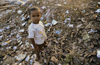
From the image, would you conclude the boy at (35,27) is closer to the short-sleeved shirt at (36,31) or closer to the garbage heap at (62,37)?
the short-sleeved shirt at (36,31)

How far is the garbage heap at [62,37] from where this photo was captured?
157cm

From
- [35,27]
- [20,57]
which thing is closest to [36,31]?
[35,27]

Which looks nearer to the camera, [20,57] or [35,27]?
[35,27]

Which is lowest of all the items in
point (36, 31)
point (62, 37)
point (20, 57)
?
point (20, 57)

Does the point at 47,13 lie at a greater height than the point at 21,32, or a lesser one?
greater

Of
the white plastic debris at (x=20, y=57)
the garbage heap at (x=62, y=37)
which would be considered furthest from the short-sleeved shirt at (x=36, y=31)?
the white plastic debris at (x=20, y=57)

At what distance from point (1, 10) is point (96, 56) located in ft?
15.6

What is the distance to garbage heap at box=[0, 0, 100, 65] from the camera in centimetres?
157

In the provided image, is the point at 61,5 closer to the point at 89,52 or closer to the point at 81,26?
the point at 81,26

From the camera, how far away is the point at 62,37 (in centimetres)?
195

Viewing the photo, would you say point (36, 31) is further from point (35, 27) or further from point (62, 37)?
point (62, 37)

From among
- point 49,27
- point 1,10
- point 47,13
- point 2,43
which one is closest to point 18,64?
point 2,43

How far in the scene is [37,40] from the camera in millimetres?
1497

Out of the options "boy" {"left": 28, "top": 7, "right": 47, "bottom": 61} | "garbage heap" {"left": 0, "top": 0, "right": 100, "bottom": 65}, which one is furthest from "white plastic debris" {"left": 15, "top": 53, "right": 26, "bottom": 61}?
"boy" {"left": 28, "top": 7, "right": 47, "bottom": 61}
